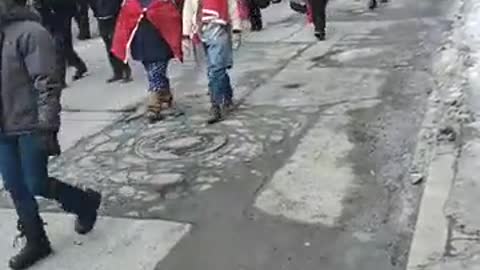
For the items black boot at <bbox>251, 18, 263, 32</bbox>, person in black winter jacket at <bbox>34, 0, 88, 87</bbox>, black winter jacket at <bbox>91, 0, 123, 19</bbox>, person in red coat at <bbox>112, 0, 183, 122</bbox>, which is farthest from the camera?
black boot at <bbox>251, 18, 263, 32</bbox>

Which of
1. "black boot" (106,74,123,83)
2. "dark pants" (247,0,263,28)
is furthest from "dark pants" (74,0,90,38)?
"black boot" (106,74,123,83)

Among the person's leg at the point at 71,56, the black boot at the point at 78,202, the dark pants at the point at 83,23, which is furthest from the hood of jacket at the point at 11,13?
the dark pants at the point at 83,23

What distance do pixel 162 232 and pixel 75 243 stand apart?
0.57 metres

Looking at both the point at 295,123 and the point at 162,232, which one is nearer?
the point at 162,232

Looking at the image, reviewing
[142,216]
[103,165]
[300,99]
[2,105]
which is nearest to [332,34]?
[300,99]

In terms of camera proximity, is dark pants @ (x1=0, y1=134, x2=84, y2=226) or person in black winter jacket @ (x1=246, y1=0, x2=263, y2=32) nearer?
dark pants @ (x1=0, y1=134, x2=84, y2=226)

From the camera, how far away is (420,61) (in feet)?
36.9

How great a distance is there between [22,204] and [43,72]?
931mm

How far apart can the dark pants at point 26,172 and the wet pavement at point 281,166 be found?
85 centimetres

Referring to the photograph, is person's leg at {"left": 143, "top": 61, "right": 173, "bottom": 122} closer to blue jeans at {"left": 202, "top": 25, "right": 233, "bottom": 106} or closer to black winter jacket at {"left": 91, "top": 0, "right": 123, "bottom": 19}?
blue jeans at {"left": 202, "top": 25, "right": 233, "bottom": 106}

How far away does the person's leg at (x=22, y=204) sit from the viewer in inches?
207

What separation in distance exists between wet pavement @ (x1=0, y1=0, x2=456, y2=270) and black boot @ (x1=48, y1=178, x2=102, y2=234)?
1.30 feet

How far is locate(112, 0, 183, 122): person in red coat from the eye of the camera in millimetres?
8641

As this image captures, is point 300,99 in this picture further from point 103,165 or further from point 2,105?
point 2,105
